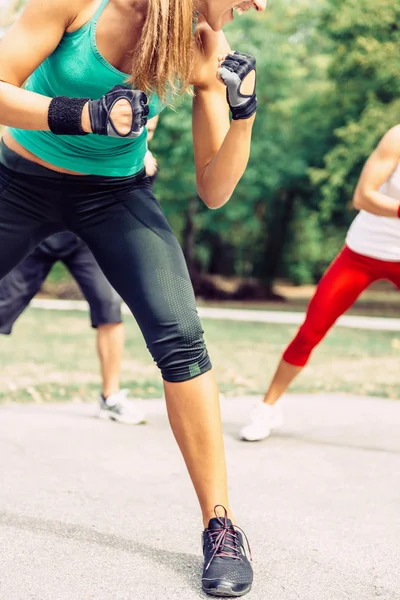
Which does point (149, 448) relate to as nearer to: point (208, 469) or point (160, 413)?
point (160, 413)

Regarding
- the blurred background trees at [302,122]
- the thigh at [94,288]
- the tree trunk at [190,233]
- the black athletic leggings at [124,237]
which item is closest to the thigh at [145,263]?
the black athletic leggings at [124,237]

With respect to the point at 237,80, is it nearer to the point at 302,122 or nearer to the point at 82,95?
the point at 82,95

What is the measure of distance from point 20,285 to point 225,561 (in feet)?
9.32

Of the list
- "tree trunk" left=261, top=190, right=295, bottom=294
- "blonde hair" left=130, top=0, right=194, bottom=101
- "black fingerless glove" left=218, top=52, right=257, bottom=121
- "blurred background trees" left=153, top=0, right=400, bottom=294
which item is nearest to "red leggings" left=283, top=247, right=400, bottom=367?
"black fingerless glove" left=218, top=52, right=257, bottom=121

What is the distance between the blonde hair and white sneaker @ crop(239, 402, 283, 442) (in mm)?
2355

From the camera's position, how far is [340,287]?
4.30 metres

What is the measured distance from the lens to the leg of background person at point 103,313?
16.1 feet

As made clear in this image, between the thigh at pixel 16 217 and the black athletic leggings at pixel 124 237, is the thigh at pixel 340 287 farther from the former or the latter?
the thigh at pixel 16 217

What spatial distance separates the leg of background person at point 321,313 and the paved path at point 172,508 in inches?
5.3

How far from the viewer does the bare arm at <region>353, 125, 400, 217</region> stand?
13.6 feet

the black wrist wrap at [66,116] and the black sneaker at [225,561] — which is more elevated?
the black wrist wrap at [66,116]

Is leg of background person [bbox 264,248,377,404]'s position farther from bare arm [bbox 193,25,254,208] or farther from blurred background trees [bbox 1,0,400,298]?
blurred background trees [bbox 1,0,400,298]

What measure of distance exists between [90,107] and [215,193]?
24.9 inches

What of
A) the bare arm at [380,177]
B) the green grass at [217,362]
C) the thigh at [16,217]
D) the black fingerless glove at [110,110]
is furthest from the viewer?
the green grass at [217,362]
